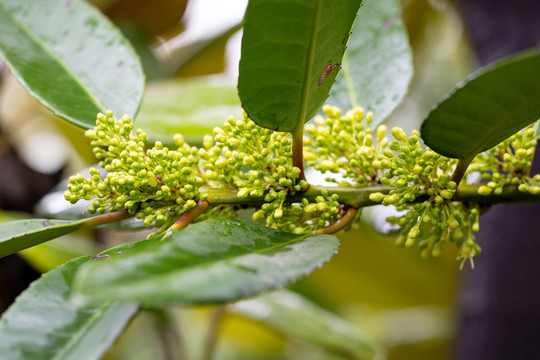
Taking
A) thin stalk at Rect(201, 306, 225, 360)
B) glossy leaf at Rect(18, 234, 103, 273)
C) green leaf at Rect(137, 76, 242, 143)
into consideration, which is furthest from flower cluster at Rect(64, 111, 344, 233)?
thin stalk at Rect(201, 306, 225, 360)

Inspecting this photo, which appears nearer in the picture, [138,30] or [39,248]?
[39,248]

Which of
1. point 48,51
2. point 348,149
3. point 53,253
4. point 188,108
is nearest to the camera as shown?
point 348,149

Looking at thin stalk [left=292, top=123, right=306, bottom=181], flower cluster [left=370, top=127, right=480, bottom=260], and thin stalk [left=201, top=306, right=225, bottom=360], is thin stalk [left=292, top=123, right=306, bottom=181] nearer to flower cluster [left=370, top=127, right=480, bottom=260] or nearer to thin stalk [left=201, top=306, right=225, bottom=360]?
flower cluster [left=370, top=127, right=480, bottom=260]

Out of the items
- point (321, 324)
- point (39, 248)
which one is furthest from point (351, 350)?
point (39, 248)

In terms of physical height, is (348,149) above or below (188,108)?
below

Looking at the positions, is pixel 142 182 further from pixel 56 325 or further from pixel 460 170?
pixel 460 170

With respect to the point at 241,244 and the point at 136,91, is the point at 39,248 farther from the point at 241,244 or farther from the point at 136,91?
the point at 241,244

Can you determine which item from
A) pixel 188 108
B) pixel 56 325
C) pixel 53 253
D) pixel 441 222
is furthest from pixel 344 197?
pixel 53 253
